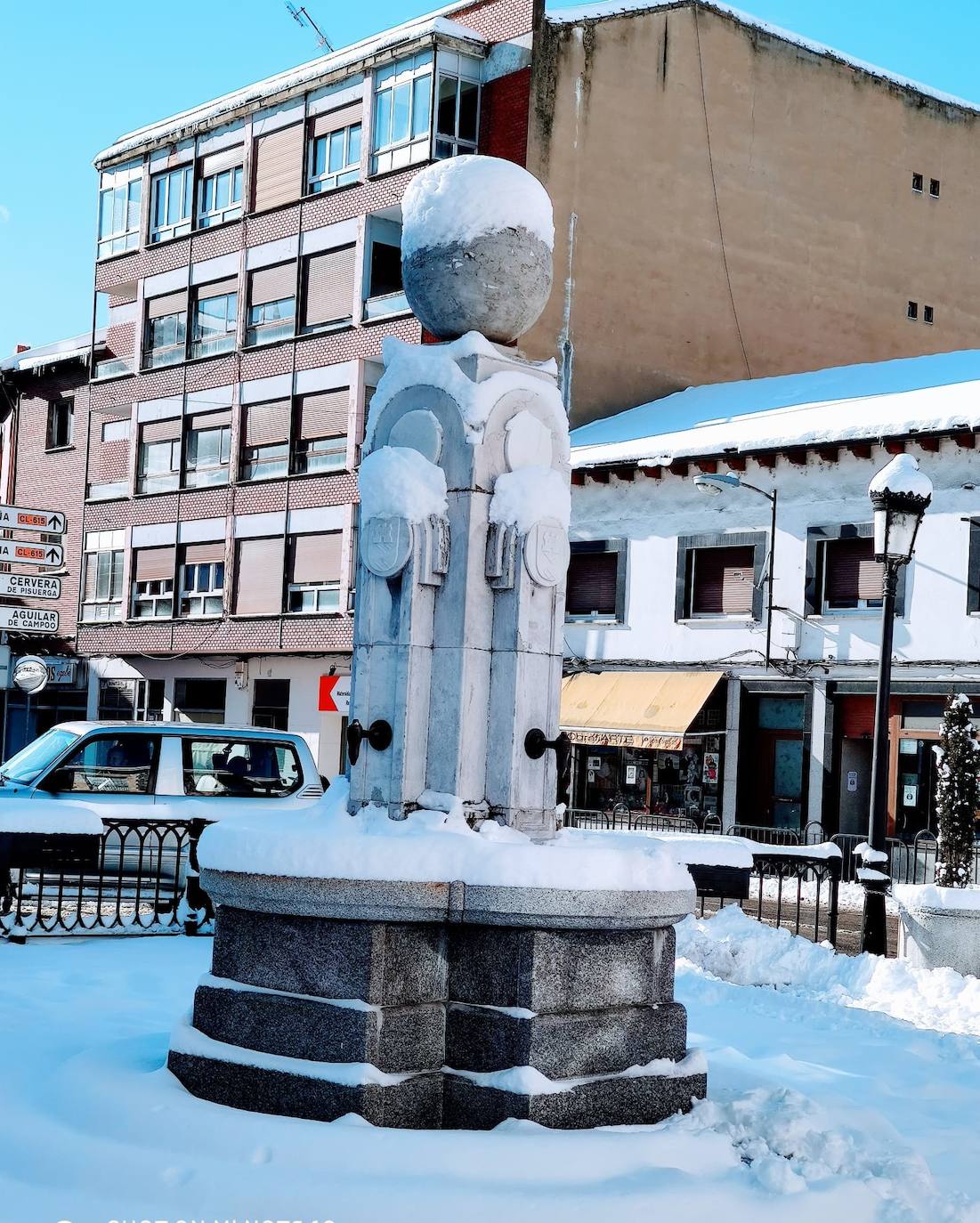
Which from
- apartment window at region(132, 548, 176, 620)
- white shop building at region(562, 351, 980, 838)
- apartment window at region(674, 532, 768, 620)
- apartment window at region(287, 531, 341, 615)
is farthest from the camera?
apartment window at region(132, 548, 176, 620)

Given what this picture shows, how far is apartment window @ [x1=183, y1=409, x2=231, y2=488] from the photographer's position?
125ft

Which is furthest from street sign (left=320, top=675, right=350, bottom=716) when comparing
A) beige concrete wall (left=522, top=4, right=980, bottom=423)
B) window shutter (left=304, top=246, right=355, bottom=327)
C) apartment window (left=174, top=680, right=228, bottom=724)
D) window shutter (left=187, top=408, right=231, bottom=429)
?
window shutter (left=187, top=408, right=231, bottom=429)

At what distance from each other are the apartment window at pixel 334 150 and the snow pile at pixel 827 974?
26.0 m

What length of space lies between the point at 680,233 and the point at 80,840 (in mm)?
25830

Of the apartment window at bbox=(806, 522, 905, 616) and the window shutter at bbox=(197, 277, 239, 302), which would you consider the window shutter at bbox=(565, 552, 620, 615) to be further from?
the window shutter at bbox=(197, 277, 239, 302)

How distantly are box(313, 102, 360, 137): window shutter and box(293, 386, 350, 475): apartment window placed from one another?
621cm

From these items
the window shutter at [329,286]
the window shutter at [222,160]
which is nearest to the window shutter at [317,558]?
the window shutter at [329,286]

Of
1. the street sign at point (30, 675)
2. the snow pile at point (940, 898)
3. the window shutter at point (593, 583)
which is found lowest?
the snow pile at point (940, 898)

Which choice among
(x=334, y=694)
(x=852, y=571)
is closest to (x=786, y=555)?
(x=852, y=571)

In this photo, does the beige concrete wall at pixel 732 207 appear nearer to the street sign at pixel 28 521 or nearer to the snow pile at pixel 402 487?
the street sign at pixel 28 521

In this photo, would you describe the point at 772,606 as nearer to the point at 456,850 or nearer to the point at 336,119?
the point at 336,119

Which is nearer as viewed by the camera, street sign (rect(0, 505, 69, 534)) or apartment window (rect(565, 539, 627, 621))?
street sign (rect(0, 505, 69, 534))

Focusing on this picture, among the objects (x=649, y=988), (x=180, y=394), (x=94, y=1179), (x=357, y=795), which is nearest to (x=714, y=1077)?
(x=649, y=988)

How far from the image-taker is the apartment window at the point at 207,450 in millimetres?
38062
